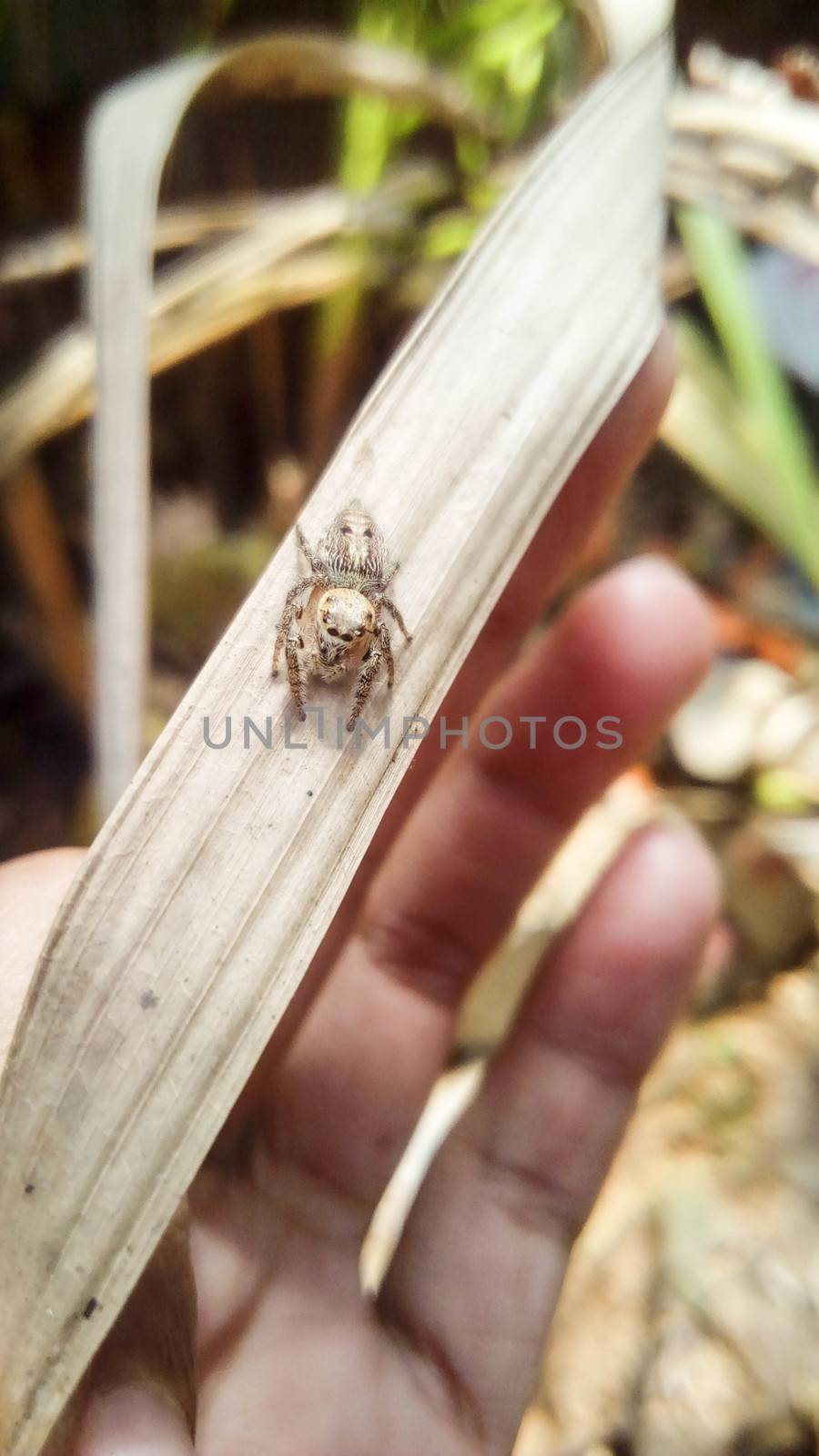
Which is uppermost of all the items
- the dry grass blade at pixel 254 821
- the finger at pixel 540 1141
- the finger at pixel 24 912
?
the dry grass blade at pixel 254 821

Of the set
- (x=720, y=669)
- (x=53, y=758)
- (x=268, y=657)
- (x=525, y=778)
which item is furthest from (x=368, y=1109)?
(x=720, y=669)

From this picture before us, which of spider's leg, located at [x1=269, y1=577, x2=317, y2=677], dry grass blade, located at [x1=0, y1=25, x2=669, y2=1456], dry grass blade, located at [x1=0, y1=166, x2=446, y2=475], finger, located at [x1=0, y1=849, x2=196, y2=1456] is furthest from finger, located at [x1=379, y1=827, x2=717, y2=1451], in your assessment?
dry grass blade, located at [x1=0, y1=166, x2=446, y2=475]

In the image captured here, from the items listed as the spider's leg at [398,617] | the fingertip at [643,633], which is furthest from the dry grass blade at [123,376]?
the fingertip at [643,633]

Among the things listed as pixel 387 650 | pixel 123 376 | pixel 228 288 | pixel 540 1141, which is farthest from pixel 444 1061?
pixel 228 288

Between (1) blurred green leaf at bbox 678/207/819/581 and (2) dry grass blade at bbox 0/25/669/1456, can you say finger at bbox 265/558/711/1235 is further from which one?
(2) dry grass blade at bbox 0/25/669/1456

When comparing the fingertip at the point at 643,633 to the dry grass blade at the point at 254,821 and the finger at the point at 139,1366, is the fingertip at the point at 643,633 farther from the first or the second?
the finger at the point at 139,1366

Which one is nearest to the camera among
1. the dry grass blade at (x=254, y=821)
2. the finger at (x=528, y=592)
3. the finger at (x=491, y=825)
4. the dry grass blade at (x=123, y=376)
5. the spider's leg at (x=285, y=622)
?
the dry grass blade at (x=254, y=821)
